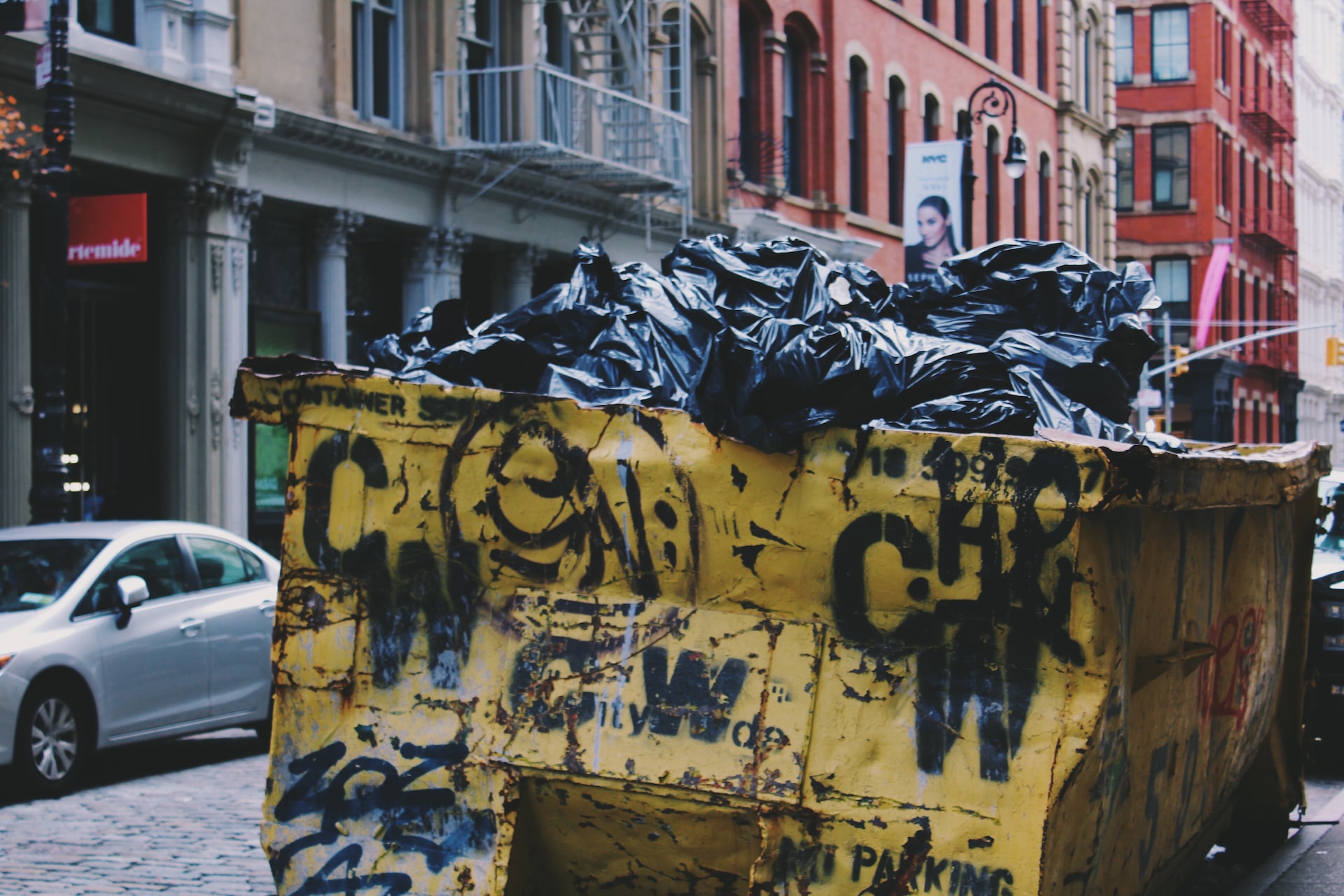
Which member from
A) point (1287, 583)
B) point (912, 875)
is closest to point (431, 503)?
point (912, 875)

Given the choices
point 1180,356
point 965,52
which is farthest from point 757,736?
point 1180,356

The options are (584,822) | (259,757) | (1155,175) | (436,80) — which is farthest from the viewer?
(1155,175)

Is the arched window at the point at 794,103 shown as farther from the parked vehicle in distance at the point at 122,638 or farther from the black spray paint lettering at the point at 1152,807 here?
the black spray paint lettering at the point at 1152,807

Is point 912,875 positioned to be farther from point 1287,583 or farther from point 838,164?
point 838,164

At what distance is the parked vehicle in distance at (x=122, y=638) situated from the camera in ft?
29.6

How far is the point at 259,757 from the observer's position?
10.7 meters

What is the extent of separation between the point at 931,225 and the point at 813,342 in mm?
17381

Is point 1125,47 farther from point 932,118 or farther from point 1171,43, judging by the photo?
point 932,118

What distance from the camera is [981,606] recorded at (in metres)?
3.98

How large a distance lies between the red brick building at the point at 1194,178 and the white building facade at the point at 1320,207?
32.5 ft

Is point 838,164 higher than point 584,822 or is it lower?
higher

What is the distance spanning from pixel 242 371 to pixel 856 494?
5.64 ft

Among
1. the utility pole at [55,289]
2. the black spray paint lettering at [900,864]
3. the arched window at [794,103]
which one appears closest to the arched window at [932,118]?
the arched window at [794,103]

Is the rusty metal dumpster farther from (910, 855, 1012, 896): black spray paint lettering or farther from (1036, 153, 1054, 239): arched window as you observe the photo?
(1036, 153, 1054, 239): arched window
